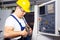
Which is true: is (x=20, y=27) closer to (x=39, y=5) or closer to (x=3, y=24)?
(x=3, y=24)

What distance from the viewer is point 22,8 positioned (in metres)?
1.75

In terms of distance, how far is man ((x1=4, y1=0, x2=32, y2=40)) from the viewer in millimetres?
1694

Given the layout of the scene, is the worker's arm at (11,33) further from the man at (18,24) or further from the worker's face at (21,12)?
the worker's face at (21,12)

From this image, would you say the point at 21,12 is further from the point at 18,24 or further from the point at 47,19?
the point at 47,19

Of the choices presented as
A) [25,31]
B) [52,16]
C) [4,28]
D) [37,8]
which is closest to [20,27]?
[25,31]

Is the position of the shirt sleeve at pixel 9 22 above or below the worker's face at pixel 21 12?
below

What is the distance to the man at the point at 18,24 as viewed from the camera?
1694mm

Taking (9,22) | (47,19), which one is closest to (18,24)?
(9,22)

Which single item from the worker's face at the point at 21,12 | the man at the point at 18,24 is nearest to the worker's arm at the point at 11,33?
the man at the point at 18,24

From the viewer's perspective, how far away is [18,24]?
1714mm

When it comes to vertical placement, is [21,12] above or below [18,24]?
Result: above

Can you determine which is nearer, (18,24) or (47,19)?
(47,19)

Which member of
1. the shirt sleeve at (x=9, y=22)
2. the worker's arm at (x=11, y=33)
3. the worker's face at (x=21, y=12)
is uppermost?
the worker's face at (x=21, y=12)

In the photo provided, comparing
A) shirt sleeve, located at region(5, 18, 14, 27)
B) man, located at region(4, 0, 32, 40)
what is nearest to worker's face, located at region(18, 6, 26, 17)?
man, located at region(4, 0, 32, 40)
